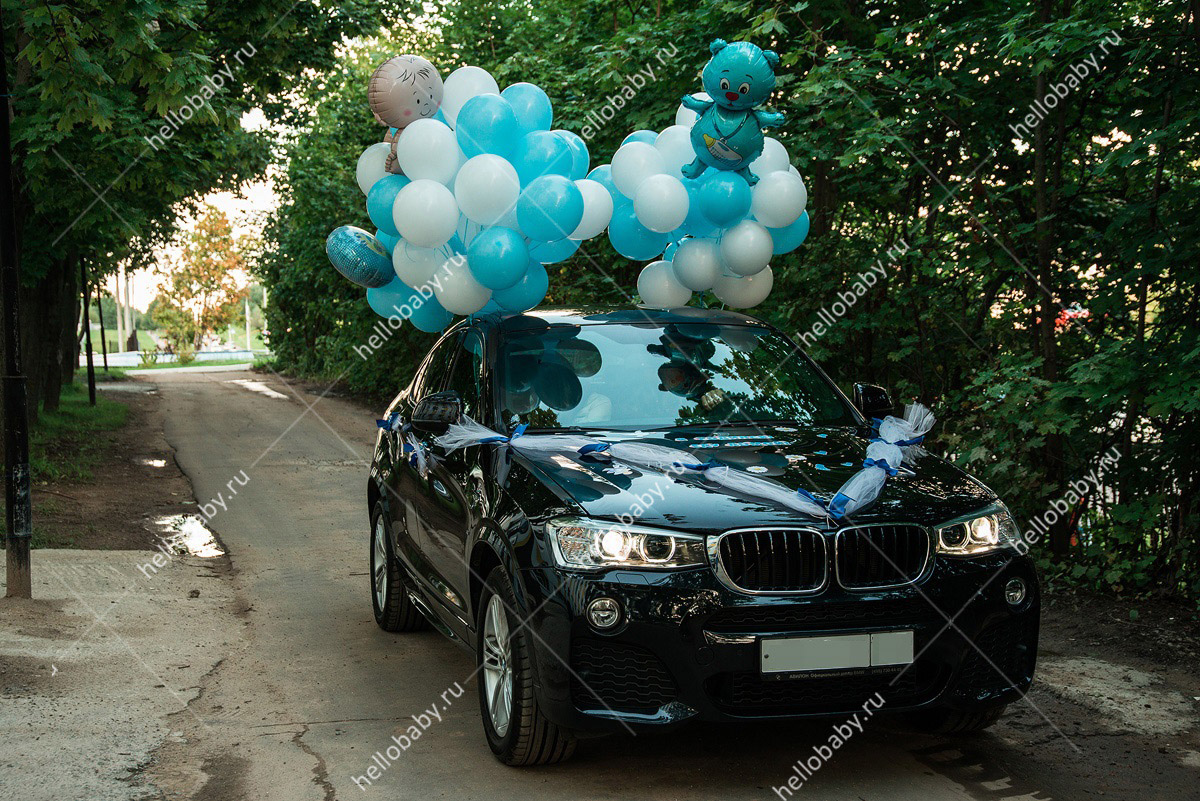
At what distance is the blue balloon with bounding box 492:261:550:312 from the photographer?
6.99 metres

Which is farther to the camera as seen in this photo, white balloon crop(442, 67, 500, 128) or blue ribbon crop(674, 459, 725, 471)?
white balloon crop(442, 67, 500, 128)

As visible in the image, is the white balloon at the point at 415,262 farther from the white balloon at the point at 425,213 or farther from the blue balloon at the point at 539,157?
the blue balloon at the point at 539,157

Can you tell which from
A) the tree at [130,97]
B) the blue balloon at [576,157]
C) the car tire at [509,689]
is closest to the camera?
the car tire at [509,689]

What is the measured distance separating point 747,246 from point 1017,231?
82.4 inches

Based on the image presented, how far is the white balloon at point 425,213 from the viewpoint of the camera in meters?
6.54

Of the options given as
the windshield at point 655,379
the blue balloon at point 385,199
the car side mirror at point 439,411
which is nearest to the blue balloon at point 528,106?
the blue balloon at point 385,199

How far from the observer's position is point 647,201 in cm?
705

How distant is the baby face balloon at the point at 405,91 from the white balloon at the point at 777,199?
2011mm

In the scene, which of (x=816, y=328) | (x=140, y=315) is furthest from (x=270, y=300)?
(x=140, y=315)

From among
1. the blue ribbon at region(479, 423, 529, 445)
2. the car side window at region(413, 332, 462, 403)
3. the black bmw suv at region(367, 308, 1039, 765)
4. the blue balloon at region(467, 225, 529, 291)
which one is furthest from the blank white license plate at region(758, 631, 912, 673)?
the blue balloon at region(467, 225, 529, 291)

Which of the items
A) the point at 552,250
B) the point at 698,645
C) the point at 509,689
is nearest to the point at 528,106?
the point at 552,250

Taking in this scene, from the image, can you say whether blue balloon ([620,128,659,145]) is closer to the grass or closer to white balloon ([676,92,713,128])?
white balloon ([676,92,713,128])

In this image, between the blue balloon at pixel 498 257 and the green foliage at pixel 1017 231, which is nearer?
the blue balloon at pixel 498 257

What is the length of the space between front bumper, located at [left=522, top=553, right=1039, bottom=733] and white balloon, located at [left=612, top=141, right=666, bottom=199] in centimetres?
349
